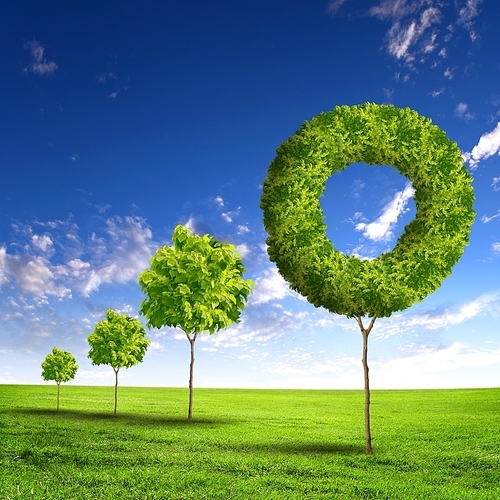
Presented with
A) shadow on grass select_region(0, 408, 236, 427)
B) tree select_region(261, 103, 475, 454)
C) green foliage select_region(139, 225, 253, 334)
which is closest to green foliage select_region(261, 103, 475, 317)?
tree select_region(261, 103, 475, 454)

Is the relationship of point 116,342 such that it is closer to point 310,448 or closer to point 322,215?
point 310,448

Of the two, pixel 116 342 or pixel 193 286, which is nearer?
pixel 193 286

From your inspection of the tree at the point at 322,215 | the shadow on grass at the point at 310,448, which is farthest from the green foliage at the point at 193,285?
the tree at the point at 322,215

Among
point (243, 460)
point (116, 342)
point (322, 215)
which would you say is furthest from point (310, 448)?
point (116, 342)

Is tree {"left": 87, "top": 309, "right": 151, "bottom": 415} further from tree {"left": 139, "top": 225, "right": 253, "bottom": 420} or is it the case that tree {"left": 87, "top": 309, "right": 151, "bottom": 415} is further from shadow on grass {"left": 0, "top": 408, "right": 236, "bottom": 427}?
tree {"left": 139, "top": 225, "right": 253, "bottom": 420}

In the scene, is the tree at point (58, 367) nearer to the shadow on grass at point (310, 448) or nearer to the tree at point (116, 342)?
the tree at point (116, 342)

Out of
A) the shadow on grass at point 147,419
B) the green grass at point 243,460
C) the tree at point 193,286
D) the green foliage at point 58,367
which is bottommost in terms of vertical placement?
the shadow on grass at point 147,419

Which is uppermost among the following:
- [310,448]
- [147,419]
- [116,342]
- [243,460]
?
[116,342]

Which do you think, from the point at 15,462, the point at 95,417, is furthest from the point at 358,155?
the point at 95,417

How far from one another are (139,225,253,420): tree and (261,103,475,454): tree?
954 cm

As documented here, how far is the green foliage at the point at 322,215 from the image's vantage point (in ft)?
55.5

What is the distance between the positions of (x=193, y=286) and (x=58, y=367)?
56.5ft

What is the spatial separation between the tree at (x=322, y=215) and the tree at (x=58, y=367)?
26412 mm

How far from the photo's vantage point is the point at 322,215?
1714 cm
